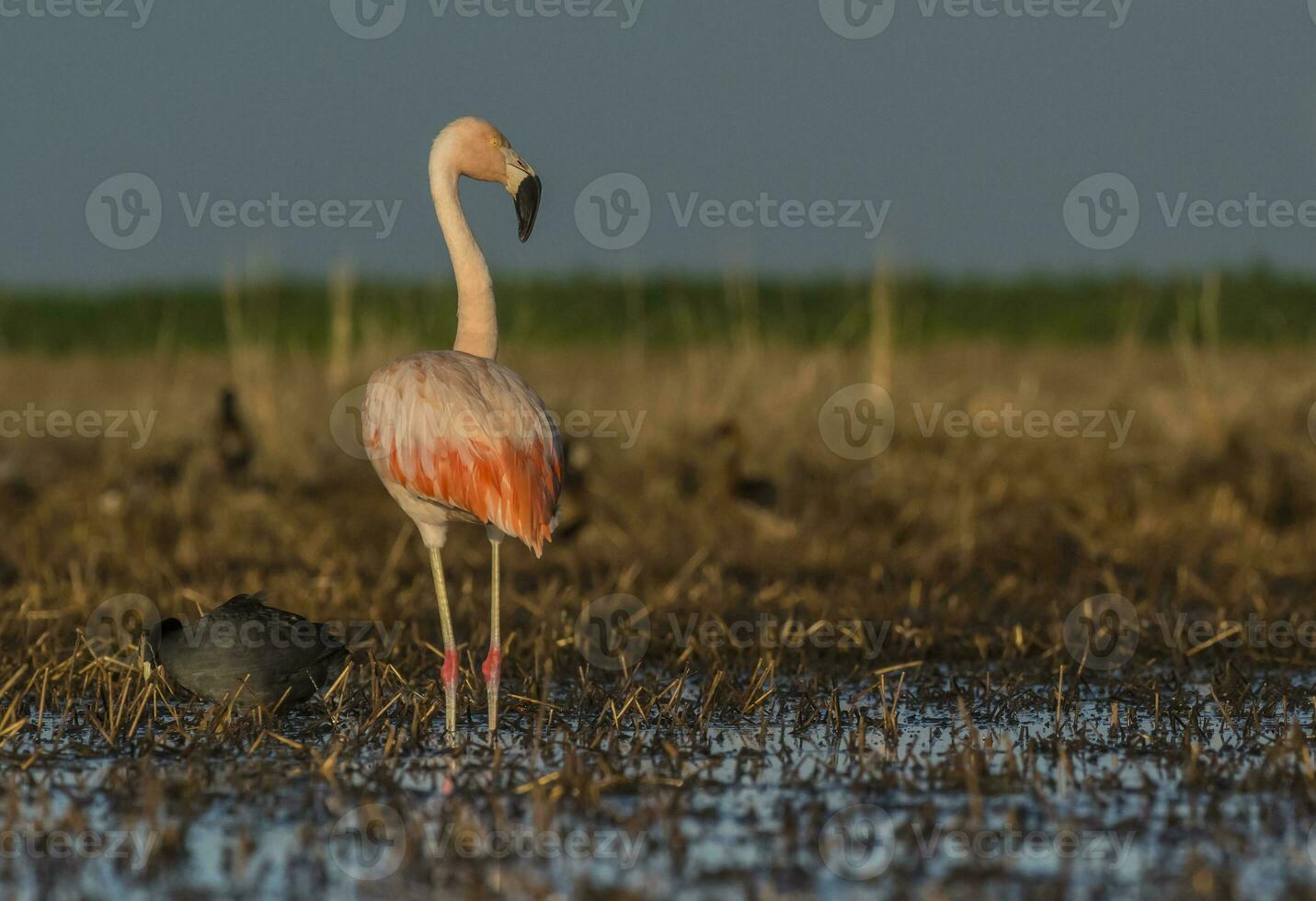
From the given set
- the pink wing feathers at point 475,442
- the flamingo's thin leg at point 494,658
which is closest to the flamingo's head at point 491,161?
the pink wing feathers at point 475,442

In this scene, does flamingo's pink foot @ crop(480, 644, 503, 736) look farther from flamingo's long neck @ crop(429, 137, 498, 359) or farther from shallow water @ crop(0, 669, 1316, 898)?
flamingo's long neck @ crop(429, 137, 498, 359)

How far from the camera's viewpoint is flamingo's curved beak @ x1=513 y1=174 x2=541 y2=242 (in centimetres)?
576

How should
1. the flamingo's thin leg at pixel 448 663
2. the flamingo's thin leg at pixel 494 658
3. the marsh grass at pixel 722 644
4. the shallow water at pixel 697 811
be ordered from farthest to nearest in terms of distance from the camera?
1. the flamingo's thin leg at pixel 494 658
2. the flamingo's thin leg at pixel 448 663
3. the marsh grass at pixel 722 644
4. the shallow water at pixel 697 811

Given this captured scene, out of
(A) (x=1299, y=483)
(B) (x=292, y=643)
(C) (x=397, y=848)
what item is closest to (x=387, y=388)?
(B) (x=292, y=643)

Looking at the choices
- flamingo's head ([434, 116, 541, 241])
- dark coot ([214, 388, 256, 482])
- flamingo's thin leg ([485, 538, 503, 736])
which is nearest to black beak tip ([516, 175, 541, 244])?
flamingo's head ([434, 116, 541, 241])

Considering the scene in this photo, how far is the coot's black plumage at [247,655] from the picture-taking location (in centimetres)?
541

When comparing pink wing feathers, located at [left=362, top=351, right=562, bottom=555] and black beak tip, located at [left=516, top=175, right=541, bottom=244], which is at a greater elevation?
black beak tip, located at [left=516, top=175, right=541, bottom=244]

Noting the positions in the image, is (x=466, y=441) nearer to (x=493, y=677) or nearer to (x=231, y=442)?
(x=493, y=677)

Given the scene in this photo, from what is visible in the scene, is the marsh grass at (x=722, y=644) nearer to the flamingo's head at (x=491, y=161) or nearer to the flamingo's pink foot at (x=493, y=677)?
the flamingo's pink foot at (x=493, y=677)

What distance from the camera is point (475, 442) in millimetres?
5273

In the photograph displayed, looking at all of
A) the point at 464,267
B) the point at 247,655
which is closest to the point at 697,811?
the point at 247,655

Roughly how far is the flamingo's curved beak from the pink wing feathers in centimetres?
61

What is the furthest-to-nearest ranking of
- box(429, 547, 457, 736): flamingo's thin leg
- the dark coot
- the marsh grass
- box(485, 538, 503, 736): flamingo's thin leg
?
the dark coot, box(485, 538, 503, 736): flamingo's thin leg, box(429, 547, 457, 736): flamingo's thin leg, the marsh grass

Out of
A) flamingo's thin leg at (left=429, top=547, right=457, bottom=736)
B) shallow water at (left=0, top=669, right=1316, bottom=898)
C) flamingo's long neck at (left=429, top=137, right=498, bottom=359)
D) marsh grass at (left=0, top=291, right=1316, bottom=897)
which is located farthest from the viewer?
flamingo's long neck at (left=429, top=137, right=498, bottom=359)
